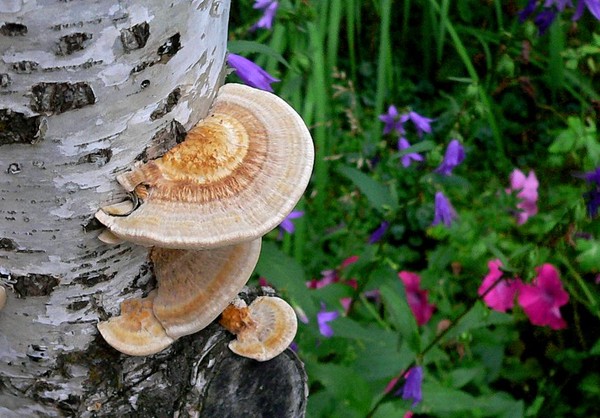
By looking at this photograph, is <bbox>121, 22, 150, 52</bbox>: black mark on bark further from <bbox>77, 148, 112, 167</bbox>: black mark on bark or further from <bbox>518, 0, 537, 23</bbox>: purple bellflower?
<bbox>518, 0, 537, 23</bbox>: purple bellflower

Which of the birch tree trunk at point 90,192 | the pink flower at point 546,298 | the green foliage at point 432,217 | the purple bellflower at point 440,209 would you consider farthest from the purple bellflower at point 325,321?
the pink flower at point 546,298

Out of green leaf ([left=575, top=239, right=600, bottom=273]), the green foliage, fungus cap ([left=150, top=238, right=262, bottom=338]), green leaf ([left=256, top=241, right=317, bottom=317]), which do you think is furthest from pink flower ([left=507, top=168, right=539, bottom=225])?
fungus cap ([left=150, top=238, right=262, bottom=338])

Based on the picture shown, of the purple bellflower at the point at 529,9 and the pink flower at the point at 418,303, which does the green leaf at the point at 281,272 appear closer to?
the pink flower at the point at 418,303

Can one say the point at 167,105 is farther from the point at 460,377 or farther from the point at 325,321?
the point at 460,377

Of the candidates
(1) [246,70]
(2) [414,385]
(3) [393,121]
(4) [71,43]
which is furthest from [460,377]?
(4) [71,43]

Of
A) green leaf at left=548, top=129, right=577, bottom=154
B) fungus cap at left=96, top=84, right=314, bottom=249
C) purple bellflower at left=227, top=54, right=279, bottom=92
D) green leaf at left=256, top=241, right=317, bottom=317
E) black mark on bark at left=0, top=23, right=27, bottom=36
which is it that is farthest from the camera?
green leaf at left=548, top=129, right=577, bottom=154
